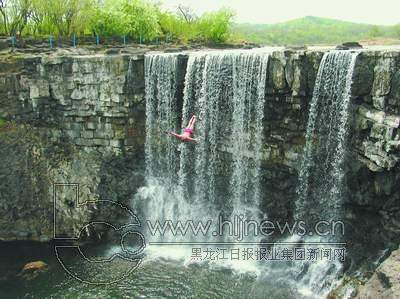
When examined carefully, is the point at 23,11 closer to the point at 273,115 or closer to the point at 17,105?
the point at 17,105

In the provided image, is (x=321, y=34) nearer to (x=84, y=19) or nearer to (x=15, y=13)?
(x=84, y=19)

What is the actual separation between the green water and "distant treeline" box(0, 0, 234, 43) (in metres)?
15.4

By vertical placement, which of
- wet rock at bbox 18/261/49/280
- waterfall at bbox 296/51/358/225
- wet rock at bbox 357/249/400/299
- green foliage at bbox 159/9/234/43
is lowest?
wet rock at bbox 18/261/49/280

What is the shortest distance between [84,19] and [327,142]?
61.5ft

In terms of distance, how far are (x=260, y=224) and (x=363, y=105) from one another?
766cm

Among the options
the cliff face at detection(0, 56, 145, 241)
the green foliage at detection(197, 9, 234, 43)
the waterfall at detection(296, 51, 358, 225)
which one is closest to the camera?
the waterfall at detection(296, 51, 358, 225)

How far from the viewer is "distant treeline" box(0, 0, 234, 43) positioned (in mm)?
29797

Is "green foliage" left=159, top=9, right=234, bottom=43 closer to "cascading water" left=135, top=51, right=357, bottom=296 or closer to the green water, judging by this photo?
"cascading water" left=135, top=51, right=357, bottom=296

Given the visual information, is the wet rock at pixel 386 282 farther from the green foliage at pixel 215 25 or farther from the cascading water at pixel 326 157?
the green foliage at pixel 215 25

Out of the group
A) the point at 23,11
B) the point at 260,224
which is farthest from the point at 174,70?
the point at 23,11

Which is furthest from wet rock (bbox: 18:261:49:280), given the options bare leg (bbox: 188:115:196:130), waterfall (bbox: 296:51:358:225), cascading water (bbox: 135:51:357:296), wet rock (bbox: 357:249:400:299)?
wet rock (bbox: 357:249:400:299)

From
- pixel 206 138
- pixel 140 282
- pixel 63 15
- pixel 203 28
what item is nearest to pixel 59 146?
pixel 206 138

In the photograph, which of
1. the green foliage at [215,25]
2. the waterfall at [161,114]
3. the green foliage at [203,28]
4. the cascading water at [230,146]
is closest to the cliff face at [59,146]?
the waterfall at [161,114]

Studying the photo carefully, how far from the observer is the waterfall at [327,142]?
18328 mm
